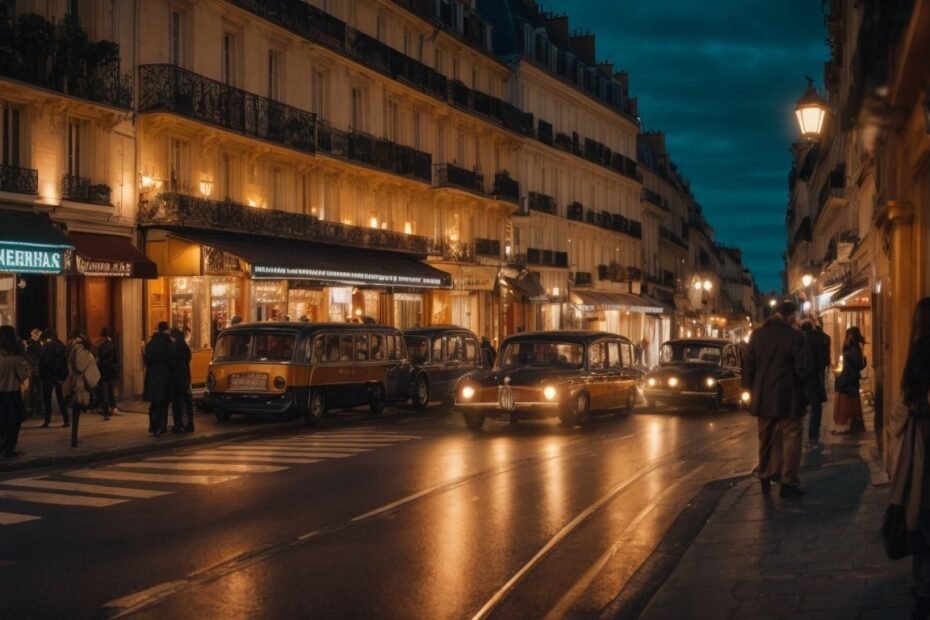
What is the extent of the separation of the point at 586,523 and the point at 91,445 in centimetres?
1021

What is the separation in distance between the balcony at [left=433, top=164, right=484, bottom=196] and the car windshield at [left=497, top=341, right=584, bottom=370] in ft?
83.8

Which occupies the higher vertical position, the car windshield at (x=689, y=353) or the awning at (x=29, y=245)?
the awning at (x=29, y=245)

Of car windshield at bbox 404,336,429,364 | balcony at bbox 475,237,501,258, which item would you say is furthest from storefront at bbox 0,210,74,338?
balcony at bbox 475,237,501,258

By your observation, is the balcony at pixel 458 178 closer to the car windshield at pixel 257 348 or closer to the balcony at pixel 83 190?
the balcony at pixel 83 190

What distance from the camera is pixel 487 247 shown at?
5503cm

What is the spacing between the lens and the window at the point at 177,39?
1293 inches

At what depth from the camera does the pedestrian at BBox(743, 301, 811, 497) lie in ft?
40.0

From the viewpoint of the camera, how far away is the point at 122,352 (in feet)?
99.2

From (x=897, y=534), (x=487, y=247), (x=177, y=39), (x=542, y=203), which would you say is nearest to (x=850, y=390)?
(x=897, y=534)

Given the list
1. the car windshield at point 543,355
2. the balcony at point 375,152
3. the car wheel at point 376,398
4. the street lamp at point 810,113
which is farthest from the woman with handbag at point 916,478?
the balcony at point 375,152

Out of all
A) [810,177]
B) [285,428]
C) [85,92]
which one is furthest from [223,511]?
[810,177]

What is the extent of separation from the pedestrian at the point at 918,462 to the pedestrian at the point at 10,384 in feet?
43.2

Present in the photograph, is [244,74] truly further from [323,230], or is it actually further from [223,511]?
[223,511]

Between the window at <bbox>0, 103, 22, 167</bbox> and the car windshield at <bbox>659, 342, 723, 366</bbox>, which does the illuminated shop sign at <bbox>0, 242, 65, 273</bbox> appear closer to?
the window at <bbox>0, 103, 22, 167</bbox>
